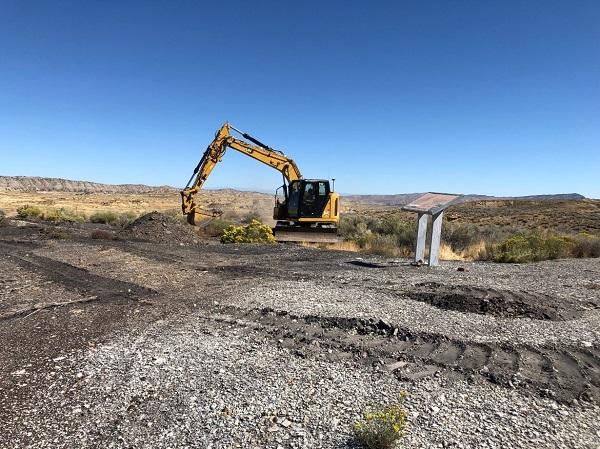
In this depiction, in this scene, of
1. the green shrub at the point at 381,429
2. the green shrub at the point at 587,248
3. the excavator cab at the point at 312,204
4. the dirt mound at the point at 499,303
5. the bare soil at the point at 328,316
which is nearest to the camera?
the green shrub at the point at 381,429

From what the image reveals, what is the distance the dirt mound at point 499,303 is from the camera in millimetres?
8641

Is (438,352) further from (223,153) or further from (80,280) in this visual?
(223,153)

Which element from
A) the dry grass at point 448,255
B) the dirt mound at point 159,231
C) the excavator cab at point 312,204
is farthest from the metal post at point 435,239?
the dirt mound at point 159,231

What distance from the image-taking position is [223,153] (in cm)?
2597

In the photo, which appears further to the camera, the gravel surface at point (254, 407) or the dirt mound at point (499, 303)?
the dirt mound at point (499, 303)

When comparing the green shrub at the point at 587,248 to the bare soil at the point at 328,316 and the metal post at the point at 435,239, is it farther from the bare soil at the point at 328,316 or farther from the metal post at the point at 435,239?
the metal post at the point at 435,239

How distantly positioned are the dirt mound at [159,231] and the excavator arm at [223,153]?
2833 millimetres

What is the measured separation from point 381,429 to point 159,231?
62.4 feet

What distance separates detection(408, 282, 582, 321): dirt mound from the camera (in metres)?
8.64

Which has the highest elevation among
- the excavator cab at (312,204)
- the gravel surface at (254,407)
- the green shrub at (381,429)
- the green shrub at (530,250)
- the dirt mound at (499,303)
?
the excavator cab at (312,204)

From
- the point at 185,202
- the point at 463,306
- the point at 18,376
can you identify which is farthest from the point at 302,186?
the point at 18,376

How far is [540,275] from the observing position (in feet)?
41.4

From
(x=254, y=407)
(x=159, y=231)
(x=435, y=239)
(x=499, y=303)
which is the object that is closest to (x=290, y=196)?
(x=159, y=231)

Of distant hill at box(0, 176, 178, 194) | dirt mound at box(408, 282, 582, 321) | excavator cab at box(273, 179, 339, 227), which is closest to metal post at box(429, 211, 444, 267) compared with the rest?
dirt mound at box(408, 282, 582, 321)
